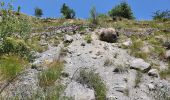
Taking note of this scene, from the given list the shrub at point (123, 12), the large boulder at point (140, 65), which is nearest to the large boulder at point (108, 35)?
the large boulder at point (140, 65)

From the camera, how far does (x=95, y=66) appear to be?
18969 mm

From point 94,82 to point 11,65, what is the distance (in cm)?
349

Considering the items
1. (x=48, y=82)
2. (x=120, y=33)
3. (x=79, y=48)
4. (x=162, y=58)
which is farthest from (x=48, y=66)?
(x=120, y=33)

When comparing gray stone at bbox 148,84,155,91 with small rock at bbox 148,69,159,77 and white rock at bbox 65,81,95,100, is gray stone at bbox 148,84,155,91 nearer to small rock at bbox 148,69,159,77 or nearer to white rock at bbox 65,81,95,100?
small rock at bbox 148,69,159,77

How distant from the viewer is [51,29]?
26531mm

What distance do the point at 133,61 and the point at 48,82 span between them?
18.0 ft

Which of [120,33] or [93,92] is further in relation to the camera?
[120,33]

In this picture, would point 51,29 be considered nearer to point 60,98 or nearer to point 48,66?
point 48,66

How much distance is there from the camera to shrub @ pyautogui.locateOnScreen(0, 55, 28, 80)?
1644 centimetres

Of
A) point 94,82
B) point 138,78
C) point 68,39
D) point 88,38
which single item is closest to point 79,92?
point 94,82

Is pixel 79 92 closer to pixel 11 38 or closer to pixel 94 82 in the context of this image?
pixel 94 82

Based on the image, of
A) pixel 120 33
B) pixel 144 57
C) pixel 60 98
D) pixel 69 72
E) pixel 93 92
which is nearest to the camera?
pixel 60 98

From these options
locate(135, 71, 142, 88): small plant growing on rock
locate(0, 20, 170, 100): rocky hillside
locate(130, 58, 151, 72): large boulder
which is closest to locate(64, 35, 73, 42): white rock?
locate(0, 20, 170, 100): rocky hillside

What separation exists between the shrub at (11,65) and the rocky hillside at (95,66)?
12.4 inches
